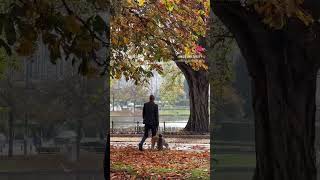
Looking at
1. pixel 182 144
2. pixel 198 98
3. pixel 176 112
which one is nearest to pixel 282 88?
pixel 182 144

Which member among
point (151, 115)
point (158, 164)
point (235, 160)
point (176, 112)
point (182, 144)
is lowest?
point (158, 164)

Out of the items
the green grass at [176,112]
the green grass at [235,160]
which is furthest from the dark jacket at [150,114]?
the green grass at [176,112]

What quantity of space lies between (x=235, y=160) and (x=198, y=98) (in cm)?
1974

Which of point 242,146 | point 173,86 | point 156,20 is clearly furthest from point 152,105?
point 173,86

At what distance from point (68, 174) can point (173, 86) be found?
1256 inches

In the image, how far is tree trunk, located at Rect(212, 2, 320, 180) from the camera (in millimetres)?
7105

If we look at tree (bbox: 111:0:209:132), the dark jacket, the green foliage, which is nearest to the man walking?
the dark jacket

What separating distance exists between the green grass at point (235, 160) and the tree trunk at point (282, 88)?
11.7 inches

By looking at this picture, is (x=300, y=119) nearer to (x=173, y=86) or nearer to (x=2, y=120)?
(x=2, y=120)

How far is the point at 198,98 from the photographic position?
2770 centimetres

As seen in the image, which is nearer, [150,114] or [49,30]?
[49,30]

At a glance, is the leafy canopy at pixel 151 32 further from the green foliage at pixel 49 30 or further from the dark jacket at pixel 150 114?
the green foliage at pixel 49 30

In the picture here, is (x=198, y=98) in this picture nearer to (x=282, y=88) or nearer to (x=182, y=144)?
(x=182, y=144)

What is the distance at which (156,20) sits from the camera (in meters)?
15.4
